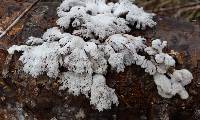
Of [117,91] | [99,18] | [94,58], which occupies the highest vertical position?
[99,18]

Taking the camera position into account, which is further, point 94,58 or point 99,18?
point 99,18

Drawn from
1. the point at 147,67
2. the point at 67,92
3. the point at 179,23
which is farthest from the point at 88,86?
the point at 179,23

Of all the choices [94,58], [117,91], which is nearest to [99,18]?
[94,58]

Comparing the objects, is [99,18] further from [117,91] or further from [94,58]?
[117,91]

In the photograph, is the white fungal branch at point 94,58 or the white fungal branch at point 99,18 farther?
the white fungal branch at point 99,18

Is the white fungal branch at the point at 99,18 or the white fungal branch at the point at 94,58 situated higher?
the white fungal branch at the point at 99,18
